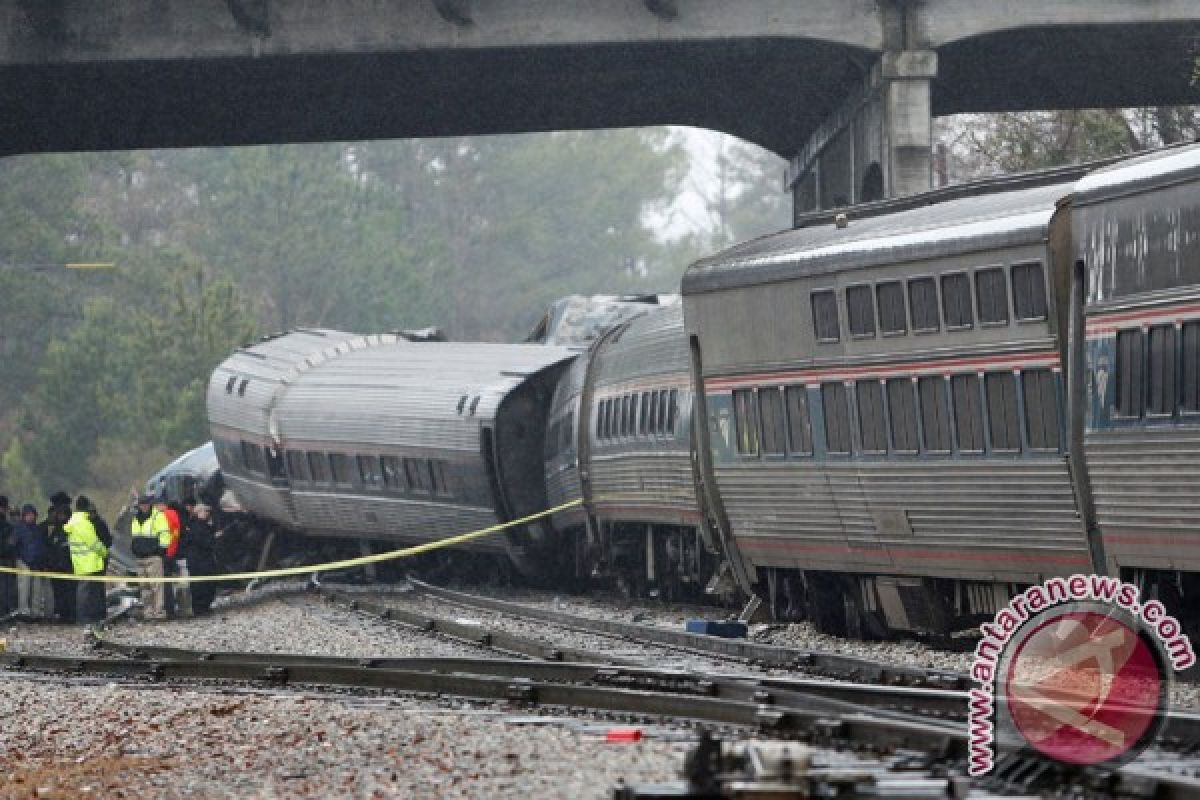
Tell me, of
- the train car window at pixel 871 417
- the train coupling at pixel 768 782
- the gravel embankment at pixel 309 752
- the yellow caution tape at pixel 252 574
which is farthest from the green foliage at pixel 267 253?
the train coupling at pixel 768 782

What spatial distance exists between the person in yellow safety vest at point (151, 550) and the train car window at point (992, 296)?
50.3ft

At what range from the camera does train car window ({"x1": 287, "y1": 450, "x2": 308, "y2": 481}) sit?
3831 cm

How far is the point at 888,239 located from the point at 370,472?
18395 mm

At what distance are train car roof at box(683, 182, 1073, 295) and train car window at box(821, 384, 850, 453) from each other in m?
0.93

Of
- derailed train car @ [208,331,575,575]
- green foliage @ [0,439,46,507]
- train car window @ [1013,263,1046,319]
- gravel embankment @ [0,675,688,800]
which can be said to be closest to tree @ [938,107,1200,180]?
derailed train car @ [208,331,575,575]

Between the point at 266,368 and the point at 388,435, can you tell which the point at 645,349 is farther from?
the point at 266,368

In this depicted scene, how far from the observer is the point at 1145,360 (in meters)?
14.9

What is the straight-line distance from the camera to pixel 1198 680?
48.1 ft

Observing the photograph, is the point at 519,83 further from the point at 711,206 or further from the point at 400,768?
the point at 711,206

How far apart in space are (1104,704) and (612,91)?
26940 millimetres

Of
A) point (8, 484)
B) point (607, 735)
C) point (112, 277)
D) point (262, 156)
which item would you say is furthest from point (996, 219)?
point (262, 156)

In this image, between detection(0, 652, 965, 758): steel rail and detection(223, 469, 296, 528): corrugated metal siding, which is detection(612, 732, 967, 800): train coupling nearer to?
detection(0, 652, 965, 758): steel rail

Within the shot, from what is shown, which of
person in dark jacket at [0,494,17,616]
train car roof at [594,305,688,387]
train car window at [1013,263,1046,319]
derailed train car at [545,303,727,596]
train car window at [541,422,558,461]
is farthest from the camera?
train car window at [541,422,558,461]

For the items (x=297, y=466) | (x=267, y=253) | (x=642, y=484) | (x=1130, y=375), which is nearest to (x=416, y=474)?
(x=297, y=466)
